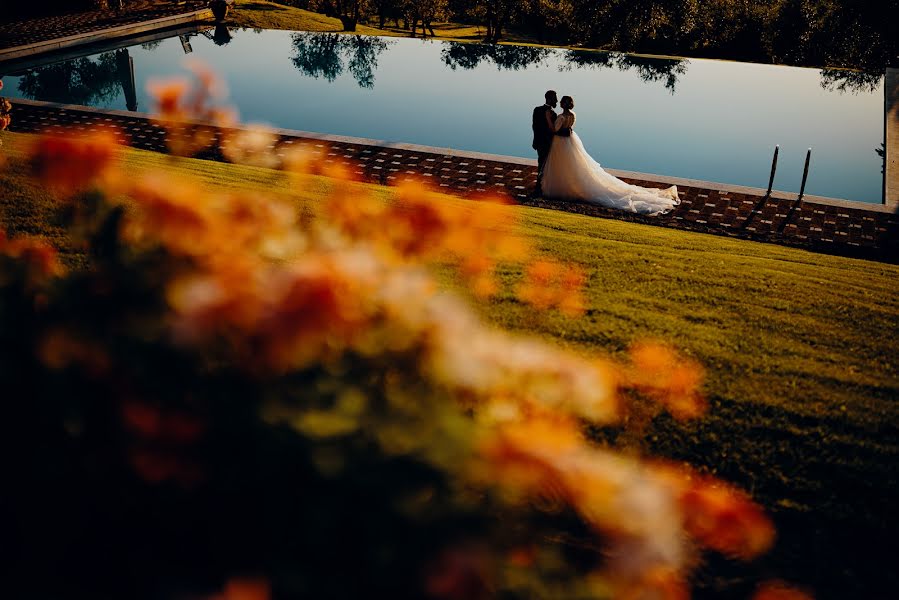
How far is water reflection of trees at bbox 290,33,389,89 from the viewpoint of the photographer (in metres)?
19.4

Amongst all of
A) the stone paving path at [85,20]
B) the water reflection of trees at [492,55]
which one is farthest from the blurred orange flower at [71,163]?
the water reflection of trees at [492,55]

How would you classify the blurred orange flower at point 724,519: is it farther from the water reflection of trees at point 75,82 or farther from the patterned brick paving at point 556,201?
the water reflection of trees at point 75,82

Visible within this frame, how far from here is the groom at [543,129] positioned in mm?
10539

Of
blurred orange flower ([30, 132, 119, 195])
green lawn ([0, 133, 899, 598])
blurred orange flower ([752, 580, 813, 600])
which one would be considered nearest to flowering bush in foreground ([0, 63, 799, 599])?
blurred orange flower ([752, 580, 813, 600])

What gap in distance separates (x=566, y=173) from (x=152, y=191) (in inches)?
322

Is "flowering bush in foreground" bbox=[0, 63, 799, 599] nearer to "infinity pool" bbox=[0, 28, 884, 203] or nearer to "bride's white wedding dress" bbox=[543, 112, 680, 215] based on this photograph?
"bride's white wedding dress" bbox=[543, 112, 680, 215]

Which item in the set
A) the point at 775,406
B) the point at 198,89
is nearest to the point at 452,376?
the point at 775,406

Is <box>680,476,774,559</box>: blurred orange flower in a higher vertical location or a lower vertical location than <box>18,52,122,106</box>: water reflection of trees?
lower

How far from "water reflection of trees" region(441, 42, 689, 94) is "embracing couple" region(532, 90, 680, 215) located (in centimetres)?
1057

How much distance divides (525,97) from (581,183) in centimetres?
764

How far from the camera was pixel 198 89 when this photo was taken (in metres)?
17.1

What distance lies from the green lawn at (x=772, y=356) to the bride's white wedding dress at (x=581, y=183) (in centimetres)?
243

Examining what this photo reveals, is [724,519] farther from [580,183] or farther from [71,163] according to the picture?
[580,183]

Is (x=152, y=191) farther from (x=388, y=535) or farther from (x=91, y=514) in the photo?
(x=388, y=535)
